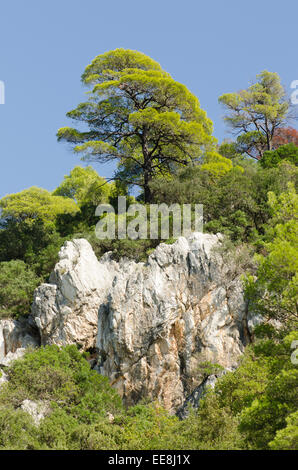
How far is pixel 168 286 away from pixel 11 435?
26.0ft

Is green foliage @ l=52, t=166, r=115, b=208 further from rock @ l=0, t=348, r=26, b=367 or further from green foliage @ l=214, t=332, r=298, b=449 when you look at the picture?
green foliage @ l=214, t=332, r=298, b=449

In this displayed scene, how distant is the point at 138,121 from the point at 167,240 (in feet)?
26.6

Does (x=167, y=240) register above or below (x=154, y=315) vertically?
above

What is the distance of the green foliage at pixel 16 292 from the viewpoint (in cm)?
2633

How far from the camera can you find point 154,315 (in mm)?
22703

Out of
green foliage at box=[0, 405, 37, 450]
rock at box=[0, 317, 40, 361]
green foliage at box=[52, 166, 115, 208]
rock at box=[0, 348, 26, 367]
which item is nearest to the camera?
green foliage at box=[0, 405, 37, 450]

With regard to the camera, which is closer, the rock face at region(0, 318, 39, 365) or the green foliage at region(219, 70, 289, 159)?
the rock face at region(0, 318, 39, 365)

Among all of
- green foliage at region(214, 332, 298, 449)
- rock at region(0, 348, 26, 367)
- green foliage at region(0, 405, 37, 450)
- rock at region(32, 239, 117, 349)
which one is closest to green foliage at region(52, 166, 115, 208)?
rock at region(32, 239, 117, 349)

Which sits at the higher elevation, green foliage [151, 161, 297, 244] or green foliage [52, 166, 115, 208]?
green foliage [52, 166, 115, 208]

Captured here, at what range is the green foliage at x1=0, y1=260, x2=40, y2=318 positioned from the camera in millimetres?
26328

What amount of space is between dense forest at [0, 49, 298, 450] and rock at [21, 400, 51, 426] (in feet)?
0.86

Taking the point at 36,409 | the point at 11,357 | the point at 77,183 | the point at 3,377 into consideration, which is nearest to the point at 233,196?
the point at 11,357

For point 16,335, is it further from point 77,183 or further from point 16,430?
point 77,183

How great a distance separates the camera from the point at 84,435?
18.3 m
